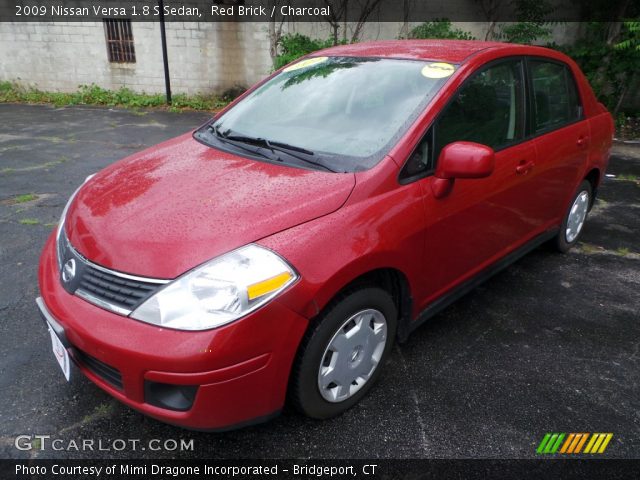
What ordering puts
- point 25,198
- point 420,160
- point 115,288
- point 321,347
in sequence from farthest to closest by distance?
point 25,198, point 420,160, point 321,347, point 115,288

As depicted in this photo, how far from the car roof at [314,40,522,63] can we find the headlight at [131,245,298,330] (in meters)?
1.67

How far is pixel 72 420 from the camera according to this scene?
7.16 ft

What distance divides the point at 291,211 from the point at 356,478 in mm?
1117

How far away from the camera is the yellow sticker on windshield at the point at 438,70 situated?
100 inches

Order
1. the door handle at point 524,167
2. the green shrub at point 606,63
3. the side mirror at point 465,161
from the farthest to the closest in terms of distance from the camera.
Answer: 1. the green shrub at point 606,63
2. the door handle at point 524,167
3. the side mirror at point 465,161

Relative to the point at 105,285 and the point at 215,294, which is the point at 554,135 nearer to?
the point at 215,294

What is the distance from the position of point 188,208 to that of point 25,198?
3.79m

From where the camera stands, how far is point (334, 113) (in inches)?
103

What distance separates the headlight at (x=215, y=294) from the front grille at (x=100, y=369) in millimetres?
269

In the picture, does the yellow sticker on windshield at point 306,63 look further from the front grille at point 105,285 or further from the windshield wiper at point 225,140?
the front grille at point 105,285

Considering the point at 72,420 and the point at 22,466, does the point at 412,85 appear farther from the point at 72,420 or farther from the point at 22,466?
the point at 22,466

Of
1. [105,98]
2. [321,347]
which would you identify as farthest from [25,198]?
[105,98]
